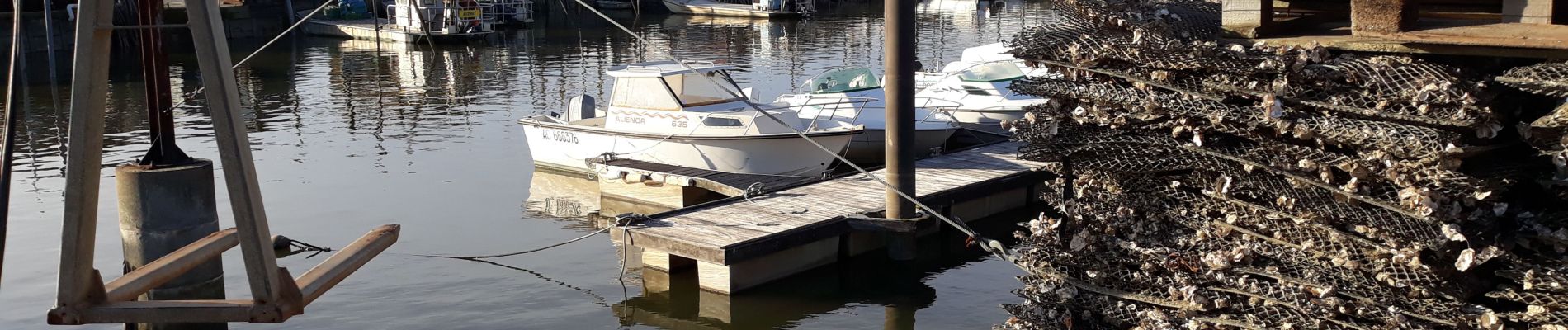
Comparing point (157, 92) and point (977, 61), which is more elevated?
point (157, 92)

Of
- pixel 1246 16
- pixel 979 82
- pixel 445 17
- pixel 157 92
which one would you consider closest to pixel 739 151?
pixel 979 82

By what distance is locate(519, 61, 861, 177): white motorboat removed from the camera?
59.6 feet

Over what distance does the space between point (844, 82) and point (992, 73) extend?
239 centimetres

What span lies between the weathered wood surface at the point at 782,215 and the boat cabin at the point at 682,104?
8.38 ft

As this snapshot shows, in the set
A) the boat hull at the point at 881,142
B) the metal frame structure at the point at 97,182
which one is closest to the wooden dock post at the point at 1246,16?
the metal frame structure at the point at 97,182

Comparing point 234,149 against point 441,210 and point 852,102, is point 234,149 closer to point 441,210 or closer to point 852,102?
point 441,210

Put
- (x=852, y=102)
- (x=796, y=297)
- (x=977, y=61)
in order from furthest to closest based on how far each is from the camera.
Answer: (x=977, y=61), (x=852, y=102), (x=796, y=297)

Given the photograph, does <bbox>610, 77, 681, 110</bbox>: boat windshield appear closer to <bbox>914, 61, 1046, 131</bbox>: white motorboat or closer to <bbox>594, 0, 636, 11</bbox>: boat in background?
<bbox>914, 61, 1046, 131</bbox>: white motorboat


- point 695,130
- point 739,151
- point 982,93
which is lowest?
point 739,151

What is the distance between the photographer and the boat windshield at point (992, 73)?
882 inches

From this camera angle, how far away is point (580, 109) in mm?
20828

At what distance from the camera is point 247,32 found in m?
53.6

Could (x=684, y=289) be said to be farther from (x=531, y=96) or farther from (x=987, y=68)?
(x=531, y=96)

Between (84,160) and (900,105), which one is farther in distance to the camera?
(900,105)
